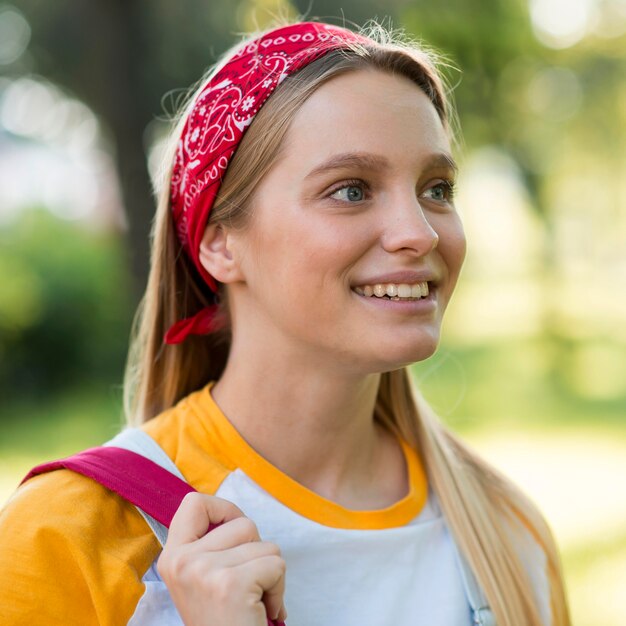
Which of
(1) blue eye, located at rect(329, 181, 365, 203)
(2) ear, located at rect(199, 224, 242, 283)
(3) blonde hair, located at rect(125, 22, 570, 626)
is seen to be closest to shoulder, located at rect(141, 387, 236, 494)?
(3) blonde hair, located at rect(125, 22, 570, 626)

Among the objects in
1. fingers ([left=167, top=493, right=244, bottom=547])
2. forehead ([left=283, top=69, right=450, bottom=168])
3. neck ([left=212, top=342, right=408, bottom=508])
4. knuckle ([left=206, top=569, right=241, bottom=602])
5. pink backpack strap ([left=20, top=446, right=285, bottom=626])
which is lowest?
knuckle ([left=206, top=569, right=241, bottom=602])

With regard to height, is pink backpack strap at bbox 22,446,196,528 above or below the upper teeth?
below

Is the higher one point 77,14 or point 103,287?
point 77,14

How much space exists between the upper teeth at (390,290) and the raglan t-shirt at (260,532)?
0.52 metres

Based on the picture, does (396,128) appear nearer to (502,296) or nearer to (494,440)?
(494,440)

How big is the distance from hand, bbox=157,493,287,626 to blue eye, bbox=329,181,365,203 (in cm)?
78

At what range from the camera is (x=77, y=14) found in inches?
400

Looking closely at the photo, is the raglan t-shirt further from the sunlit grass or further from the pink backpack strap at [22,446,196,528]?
the sunlit grass

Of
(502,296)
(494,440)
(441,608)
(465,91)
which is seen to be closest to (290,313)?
(441,608)

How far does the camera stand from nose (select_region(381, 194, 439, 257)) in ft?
6.62

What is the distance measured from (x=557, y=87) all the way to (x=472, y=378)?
918cm

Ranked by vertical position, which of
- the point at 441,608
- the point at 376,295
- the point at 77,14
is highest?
the point at 77,14

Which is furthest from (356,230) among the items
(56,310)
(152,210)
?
(56,310)

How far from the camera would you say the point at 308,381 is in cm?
226
